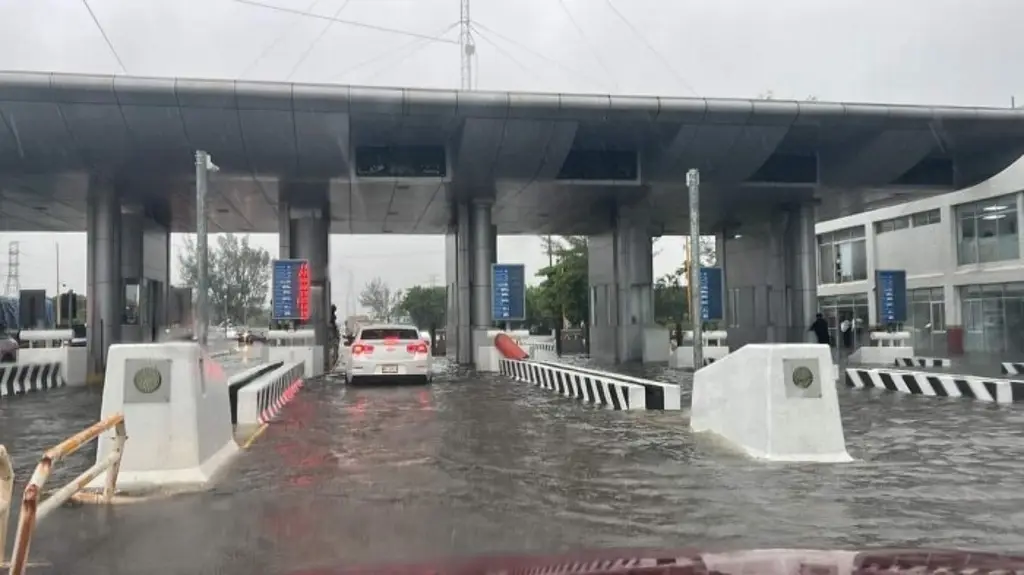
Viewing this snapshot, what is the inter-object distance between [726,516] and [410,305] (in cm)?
7098

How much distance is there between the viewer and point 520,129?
20844mm

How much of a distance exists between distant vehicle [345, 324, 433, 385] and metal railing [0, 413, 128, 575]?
11.3m

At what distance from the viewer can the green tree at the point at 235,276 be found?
39.2m

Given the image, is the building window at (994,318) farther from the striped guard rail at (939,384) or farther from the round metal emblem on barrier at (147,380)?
the round metal emblem on barrier at (147,380)

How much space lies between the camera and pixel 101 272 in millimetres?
22594

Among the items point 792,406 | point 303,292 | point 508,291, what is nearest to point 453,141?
point 508,291

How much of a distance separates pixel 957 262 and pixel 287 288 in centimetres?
2582

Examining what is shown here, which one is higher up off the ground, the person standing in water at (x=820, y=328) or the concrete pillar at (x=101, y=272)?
the concrete pillar at (x=101, y=272)

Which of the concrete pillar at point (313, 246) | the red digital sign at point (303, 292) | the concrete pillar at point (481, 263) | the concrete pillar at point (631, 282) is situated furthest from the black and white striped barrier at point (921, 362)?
the concrete pillar at point (313, 246)

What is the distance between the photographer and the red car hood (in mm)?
3520

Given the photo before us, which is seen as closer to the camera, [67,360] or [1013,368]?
[1013,368]

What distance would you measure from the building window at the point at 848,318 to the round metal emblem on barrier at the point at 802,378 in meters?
27.8

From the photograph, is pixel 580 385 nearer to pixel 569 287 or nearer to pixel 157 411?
pixel 157 411

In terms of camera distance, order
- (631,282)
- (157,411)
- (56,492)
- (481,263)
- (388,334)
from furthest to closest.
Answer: (631,282) → (481,263) → (388,334) → (157,411) → (56,492)
